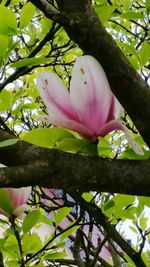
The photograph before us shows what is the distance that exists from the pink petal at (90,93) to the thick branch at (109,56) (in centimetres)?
1

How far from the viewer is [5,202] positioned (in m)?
0.74


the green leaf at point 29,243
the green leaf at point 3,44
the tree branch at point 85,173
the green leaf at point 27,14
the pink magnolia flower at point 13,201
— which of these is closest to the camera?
the tree branch at point 85,173

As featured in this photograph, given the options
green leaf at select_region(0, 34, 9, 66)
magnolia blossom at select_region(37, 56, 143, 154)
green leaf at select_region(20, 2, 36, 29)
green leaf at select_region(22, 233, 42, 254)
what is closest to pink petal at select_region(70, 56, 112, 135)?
magnolia blossom at select_region(37, 56, 143, 154)

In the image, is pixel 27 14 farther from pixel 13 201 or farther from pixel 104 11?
pixel 13 201

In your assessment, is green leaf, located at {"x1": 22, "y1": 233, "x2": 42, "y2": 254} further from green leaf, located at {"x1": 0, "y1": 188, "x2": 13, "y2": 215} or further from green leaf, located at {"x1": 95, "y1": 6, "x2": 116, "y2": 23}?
green leaf, located at {"x1": 95, "y1": 6, "x2": 116, "y2": 23}

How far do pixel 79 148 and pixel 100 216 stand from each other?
370 mm

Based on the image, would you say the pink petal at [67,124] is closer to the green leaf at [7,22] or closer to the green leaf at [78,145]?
the green leaf at [78,145]

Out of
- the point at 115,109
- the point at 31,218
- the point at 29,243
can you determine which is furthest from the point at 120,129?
the point at 29,243

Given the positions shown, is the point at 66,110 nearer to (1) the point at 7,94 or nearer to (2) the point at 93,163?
(2) the point at 93,163

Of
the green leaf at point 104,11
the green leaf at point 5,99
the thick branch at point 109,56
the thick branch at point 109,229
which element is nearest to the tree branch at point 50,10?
the thick branch at point 109,56

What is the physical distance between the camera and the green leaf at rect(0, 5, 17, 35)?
684 millimetres

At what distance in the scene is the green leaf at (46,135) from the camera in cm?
57

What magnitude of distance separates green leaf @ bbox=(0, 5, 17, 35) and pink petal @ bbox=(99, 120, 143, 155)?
0.23m

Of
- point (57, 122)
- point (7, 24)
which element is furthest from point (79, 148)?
point (7, 24)
